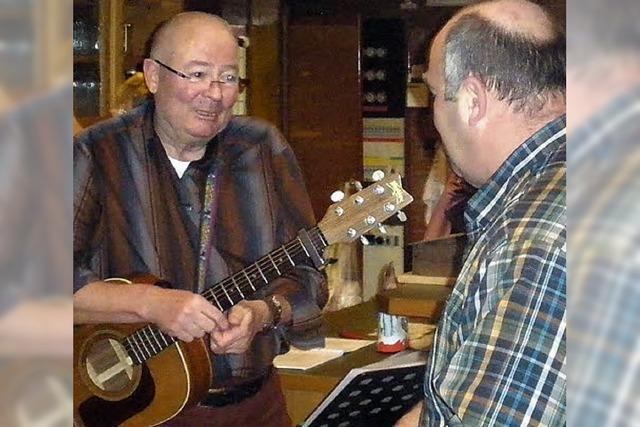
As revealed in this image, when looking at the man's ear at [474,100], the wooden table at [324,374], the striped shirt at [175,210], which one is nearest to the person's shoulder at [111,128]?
the striped shirt at [175,210]

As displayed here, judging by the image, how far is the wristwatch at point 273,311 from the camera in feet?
4.17

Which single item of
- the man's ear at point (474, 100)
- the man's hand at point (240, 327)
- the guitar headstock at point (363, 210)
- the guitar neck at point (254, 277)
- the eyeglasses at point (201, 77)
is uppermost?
the eyeglasses at point (201, 77)

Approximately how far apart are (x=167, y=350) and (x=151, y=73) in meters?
0.36

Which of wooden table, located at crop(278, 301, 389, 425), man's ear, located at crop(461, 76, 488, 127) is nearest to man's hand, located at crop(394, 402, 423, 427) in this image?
wooden table, located at crop(278, 301, 389, 425)

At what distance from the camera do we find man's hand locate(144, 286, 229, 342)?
126 cm

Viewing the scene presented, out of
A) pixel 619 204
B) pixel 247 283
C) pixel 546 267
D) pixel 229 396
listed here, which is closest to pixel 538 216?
pixel 546 267

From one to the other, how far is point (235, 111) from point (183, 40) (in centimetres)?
11

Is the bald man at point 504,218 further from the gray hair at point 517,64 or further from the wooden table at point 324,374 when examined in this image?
the wooden table at point 324,374

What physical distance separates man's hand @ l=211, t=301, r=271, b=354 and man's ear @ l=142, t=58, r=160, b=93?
30 centimetres

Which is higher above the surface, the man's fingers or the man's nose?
the man's nose

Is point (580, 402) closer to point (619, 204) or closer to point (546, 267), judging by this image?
point (619, 204)

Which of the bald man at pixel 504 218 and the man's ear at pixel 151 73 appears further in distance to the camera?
the man's ear at pixel 151 73

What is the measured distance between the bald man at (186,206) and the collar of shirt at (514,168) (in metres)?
0.38

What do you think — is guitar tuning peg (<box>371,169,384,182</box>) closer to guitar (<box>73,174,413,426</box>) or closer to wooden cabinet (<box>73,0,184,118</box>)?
guitar (<box>73,174,413,426</box>)
